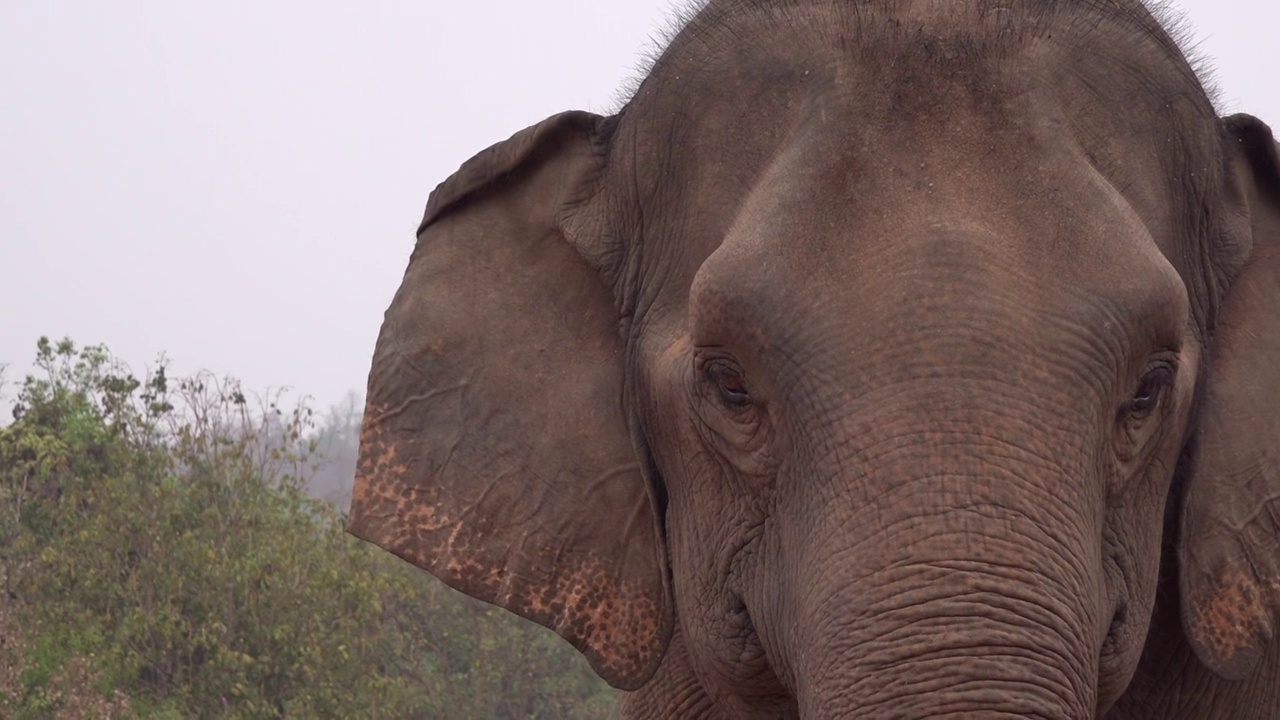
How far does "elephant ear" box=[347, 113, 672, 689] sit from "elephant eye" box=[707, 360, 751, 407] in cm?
49

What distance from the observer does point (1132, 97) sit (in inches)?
147

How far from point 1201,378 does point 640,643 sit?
126 cm

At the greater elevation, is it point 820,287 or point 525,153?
point 525,153

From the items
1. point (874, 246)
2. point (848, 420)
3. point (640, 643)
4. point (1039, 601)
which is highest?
point (874, 246)

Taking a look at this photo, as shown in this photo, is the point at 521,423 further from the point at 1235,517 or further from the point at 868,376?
the point at 1235,517

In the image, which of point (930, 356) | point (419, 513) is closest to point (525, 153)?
point (419, 513)

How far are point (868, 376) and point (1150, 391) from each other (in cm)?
59

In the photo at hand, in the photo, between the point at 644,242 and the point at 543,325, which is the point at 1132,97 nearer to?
the point at 644,242

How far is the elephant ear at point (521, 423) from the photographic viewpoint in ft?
13.3

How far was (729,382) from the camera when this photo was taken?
3561 millimetres

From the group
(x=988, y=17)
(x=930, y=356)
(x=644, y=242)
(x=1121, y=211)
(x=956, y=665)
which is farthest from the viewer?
(x=644, y=242)

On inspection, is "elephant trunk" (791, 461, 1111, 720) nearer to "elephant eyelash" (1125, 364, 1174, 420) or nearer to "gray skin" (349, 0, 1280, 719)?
"gray skin" (349, 0, 1280, 719)

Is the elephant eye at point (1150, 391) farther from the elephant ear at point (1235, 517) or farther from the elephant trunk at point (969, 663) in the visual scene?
the elephant trunk at point (969, 663)

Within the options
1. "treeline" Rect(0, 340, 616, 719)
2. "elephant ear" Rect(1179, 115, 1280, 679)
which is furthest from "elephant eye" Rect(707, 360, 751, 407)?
"treeline" Rect(0, 340, 616, 719)
